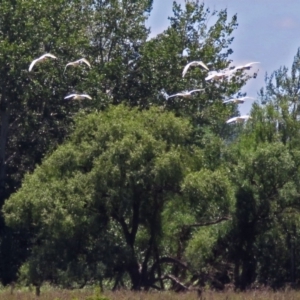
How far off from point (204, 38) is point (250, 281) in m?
11.5

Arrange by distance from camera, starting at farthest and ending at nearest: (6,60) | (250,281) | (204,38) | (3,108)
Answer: (204,38), (3,108), (6,60), (250,281)

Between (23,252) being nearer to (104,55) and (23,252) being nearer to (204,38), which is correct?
(104,55)

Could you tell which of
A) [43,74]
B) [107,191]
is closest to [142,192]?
[107,191]

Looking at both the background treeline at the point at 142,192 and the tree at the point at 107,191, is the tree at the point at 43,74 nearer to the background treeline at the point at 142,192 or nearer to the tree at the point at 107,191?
the background treeline at the point at 142,192

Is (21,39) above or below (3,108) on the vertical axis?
above

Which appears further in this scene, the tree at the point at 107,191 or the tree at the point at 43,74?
the tree at the point at 43,74

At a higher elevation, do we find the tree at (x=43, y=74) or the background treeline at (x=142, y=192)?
the tree at (x=43, y=74)

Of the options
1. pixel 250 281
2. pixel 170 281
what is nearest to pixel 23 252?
pixel 170 281

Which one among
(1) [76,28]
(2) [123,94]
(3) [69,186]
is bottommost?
(3) [69,186]

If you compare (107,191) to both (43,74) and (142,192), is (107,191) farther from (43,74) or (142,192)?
(43,74)

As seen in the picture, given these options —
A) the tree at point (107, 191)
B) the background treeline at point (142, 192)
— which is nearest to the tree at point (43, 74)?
the background treeline at point (142, 192)

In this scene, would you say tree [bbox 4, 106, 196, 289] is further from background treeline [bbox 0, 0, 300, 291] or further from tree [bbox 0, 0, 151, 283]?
tree [bbox 0, 0, 151, 283]

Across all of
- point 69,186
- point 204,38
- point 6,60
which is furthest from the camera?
point 204,38

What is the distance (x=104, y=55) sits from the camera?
3466 cm
